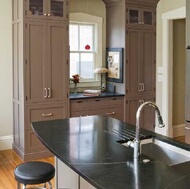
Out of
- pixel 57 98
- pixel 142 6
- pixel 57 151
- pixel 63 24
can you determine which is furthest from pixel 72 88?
pixel 57 151

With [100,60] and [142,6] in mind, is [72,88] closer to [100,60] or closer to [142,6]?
[100,60]

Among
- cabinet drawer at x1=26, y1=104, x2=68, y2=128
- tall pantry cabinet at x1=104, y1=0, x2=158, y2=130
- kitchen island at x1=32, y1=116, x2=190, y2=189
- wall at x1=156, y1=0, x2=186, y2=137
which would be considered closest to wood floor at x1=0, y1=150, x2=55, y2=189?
cabinet drawer at x1=26, y1=104, x2=68, y2=128

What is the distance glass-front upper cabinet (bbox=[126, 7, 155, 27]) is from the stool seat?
3511 mm

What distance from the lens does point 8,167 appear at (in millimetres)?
4492

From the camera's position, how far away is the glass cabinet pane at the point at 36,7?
4641 millimetres

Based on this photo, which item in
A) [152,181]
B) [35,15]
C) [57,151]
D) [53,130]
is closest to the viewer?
[152,181]

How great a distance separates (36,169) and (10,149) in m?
2.83

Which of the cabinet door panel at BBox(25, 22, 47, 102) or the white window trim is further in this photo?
the white window trim

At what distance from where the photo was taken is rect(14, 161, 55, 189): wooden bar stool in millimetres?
2547

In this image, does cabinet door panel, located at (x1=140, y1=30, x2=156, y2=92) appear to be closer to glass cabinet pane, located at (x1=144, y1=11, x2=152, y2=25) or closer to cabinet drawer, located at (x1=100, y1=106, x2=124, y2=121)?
glass cabinet pane, located at (x1=144, y1=11, x2=152, y2=25)

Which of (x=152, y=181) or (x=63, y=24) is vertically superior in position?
(x=63, y=24)

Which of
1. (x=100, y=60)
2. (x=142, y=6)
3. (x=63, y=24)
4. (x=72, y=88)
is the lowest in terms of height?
(x=72, y=88)

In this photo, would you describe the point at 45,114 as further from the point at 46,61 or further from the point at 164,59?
the point at 164,59

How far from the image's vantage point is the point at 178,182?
170 cm
